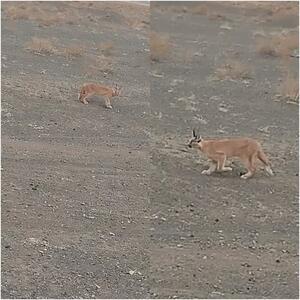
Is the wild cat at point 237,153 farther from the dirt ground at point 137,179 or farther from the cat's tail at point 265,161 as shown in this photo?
the dirt ground at point 137,179

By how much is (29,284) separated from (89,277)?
0.42 metres

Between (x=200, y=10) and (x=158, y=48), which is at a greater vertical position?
(x=158, y=48)

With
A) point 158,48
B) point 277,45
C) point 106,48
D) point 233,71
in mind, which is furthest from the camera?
point 277,45

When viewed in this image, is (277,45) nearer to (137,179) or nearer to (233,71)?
(233,71)

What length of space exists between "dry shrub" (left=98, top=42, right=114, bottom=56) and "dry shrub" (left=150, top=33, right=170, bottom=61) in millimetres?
796

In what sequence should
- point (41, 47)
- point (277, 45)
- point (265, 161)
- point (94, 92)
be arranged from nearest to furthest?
point (265, 161) → point (94, 92) → point (41, 47) → point (277, 45)

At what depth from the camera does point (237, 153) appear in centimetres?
737

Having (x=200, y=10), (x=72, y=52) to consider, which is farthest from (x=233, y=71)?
(x=200, y=10)

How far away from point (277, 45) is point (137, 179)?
9.28 metres

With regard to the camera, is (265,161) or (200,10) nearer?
(265,161)

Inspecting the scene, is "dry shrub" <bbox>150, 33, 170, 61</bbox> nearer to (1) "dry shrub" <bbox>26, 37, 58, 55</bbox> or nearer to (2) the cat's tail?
(1) "dry shrub" <bbox>26, 37, 58, 55</bbox>

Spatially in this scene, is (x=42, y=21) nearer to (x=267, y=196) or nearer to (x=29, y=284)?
(x=267, y=196)

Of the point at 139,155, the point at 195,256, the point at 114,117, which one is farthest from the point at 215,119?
the point at 195,256

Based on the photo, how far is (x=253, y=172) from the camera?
→ 24.0 feet
